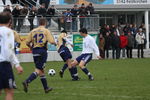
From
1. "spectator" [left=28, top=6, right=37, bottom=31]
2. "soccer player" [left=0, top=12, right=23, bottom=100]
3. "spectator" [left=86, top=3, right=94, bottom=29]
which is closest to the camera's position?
"soccer player" [left=0, top=12, right=23, bottom=100]

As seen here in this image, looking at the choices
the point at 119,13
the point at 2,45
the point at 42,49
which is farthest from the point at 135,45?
the point at 2,45

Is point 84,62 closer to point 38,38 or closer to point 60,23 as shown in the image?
point 38,38

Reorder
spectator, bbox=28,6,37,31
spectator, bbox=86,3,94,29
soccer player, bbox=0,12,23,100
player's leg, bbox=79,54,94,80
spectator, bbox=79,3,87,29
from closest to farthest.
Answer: soccer player, bbox=0,12,23,100 < player's leg, bbox=79,54,94,80 < spectator, bbox=28,6,37,31 < spectator, bbox=79,3,87,29 < spectator, bbox=86,3,94,29

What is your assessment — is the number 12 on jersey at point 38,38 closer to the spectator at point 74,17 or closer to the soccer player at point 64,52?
the soccer player at point 64,52

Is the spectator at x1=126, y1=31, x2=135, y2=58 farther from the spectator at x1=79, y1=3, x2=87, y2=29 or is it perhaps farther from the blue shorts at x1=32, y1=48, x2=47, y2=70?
the blue shorts at x1=32, y1=48, x2=47, y2=70

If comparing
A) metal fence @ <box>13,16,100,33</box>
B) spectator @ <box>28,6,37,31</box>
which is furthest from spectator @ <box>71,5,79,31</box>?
spectator @ <box>28,6,37,31</box>

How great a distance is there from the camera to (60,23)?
35.3m

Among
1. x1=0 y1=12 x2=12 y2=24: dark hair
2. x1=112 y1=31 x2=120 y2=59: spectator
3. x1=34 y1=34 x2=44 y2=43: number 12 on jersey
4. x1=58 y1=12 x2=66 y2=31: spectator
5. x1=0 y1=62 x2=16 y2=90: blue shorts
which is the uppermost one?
x1=0 y1=12 x2=12 y2=24: dark hair

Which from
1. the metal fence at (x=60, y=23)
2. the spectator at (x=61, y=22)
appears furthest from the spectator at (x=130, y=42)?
the spectator at (x=61, y=22)

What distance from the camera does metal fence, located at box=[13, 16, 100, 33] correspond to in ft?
111

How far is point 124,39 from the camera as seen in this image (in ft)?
121

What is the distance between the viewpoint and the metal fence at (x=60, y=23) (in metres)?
33.8

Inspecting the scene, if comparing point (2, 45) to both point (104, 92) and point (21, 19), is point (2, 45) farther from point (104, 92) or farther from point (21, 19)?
point (21, 19)

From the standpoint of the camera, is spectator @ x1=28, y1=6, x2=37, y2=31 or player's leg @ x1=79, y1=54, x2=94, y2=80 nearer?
player's leg @ x1=79, y1=54, x2=94, y2=80
